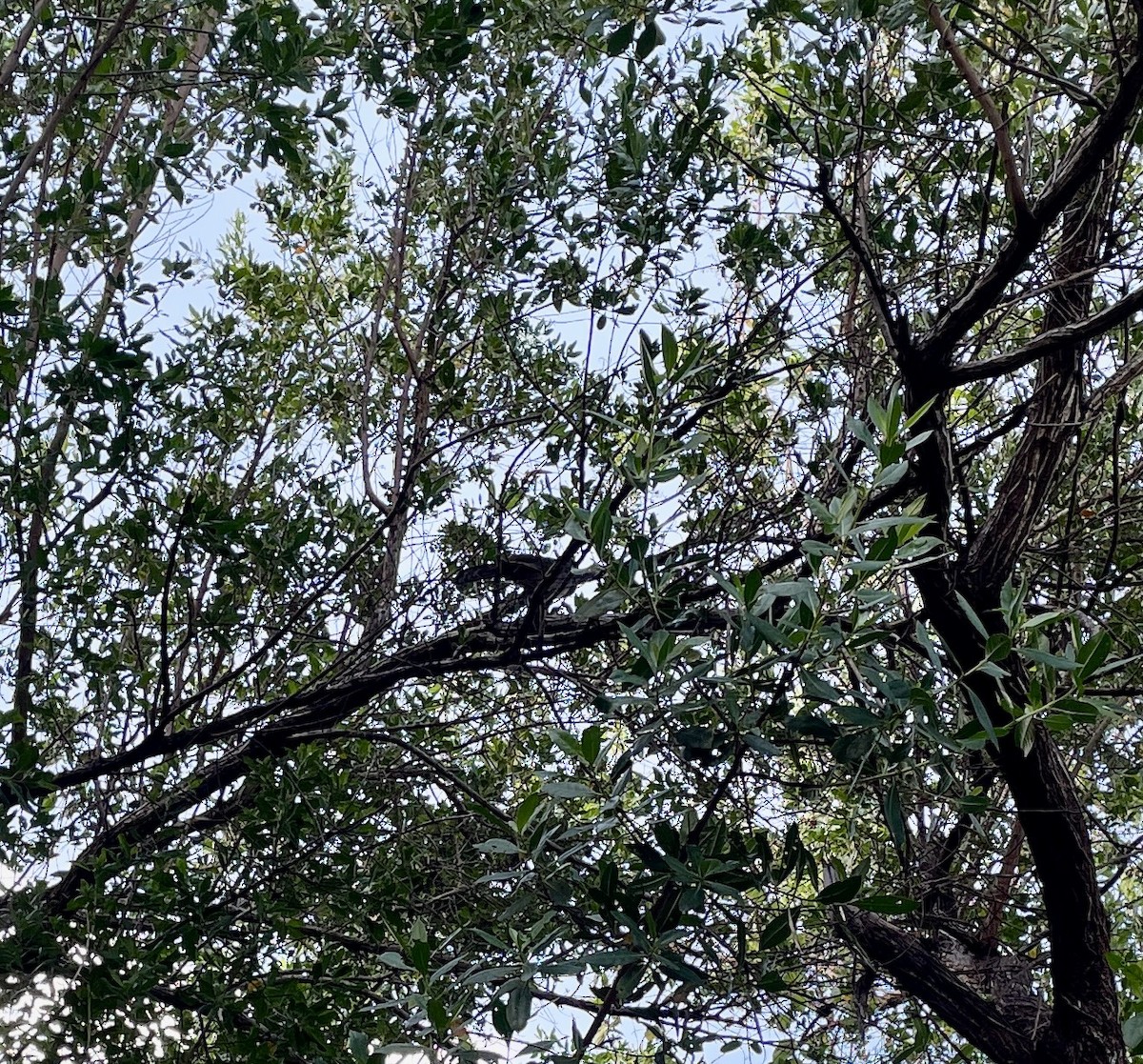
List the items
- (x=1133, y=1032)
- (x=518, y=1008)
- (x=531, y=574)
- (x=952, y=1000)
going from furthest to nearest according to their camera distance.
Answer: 1. (x=952, y=1000)
2. (x=531, y=574)
3. (x=1133, y=1032)
4. (x=518, y=1008)

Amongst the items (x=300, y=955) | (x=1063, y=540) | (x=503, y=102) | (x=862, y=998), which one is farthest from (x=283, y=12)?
(x=862, y=998)

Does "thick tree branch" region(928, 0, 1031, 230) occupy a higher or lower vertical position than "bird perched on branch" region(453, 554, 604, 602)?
higher

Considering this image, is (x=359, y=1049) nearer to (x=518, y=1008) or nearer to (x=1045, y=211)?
(x=518, y=1008)

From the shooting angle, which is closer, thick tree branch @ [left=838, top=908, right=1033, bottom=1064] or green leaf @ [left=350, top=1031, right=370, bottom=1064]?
green leaf @ [left=350, top=1031, right=370, bottom=1064]

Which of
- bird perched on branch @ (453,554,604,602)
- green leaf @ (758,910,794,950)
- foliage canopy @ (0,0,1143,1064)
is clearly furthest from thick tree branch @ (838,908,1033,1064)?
green leaf @ (758,910,794,950)

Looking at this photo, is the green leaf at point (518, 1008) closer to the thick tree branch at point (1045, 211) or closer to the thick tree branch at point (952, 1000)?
the thick tree branch at point (1045, 211)

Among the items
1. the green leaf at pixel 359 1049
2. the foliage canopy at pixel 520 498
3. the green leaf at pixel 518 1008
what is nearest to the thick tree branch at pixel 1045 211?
the foliage canopy at pixel 520 498

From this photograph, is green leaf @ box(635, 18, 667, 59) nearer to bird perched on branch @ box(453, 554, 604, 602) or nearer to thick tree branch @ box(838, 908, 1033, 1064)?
bird perched on branch @ box(453, 554, 604, 602)

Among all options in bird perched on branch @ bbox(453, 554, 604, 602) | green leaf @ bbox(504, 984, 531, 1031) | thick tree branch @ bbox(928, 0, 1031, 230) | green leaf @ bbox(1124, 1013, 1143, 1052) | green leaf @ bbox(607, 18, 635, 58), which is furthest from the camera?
green leaf @ bbox(1124, 1013, 1143, 1052)

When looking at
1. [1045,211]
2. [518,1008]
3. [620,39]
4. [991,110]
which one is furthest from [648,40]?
[518,1008]

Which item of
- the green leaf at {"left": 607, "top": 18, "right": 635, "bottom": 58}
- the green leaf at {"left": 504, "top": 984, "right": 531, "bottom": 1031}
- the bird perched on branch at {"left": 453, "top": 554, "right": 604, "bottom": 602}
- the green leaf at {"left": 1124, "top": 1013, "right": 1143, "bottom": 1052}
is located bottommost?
the green leaf at {"left": 504, "top": 984, "right": 531, "bottom": 1031}

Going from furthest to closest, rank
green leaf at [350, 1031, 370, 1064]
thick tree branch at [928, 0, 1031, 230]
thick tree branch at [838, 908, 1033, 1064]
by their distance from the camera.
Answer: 1. thick tree branch at [838, 908, 1033, 1064]
2. thick tree branch at [928, 0, 1031, 230]
3. green leaf at [350, 1031, 370, 1064]

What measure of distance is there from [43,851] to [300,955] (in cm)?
156

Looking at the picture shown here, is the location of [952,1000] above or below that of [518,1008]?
above
